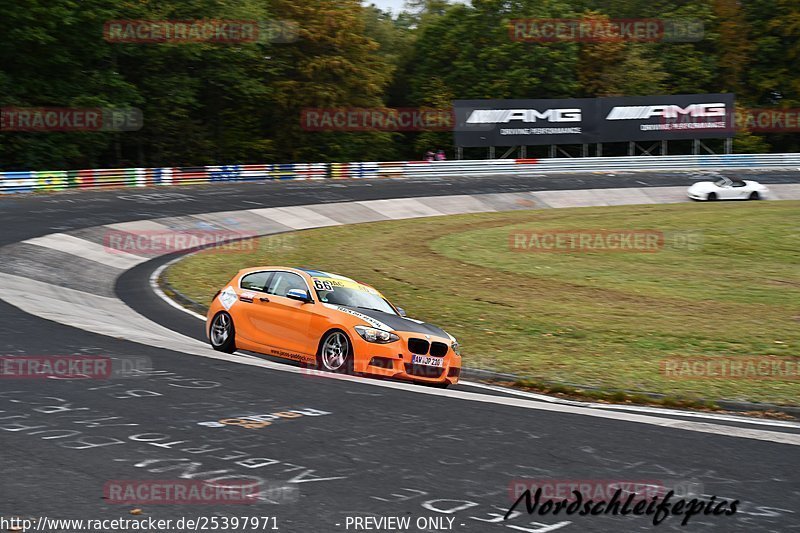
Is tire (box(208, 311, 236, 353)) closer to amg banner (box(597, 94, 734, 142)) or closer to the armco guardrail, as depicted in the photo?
the armco guardrail

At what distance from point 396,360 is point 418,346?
0.39 metres

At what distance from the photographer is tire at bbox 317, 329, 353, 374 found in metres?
12.0

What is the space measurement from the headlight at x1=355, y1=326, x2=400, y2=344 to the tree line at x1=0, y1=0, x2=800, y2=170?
40.4 metres

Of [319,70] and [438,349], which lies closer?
[438,349]

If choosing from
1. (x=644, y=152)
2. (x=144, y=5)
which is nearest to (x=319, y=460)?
(x=144, y=5)

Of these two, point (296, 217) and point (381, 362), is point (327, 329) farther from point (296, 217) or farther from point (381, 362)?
point (296, 217)

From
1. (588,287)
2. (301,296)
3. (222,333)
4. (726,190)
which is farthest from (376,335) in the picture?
(726,190)

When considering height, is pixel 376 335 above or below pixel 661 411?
above

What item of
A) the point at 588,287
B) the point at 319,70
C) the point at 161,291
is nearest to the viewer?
the point at 161,291

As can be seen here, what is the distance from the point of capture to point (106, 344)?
12562mm

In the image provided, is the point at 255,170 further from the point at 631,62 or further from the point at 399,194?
the point at 631,62

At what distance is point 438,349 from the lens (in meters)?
12.3

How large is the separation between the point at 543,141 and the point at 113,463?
53066 millimetres

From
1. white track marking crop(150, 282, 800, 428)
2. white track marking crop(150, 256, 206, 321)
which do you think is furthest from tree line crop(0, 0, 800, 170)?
white track marking crop(150, 282, 800, 428)
